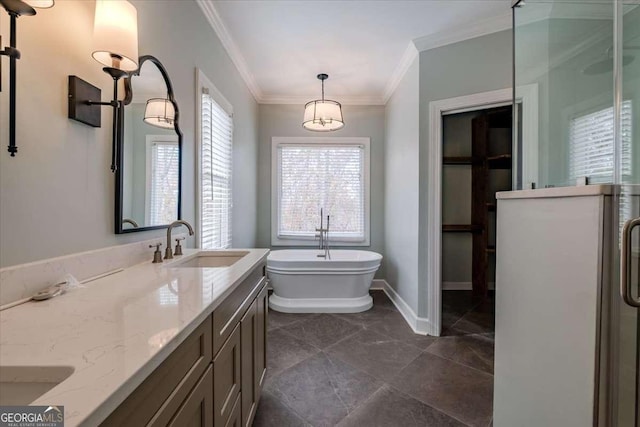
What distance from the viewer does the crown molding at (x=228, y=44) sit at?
2.27m

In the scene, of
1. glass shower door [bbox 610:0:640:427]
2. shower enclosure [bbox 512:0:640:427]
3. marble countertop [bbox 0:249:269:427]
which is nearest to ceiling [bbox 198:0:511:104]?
shower enclosure [bbox 512:0:640:427]

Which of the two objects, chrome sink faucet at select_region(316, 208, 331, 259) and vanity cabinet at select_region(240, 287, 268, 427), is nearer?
vanity cabinet at select_region(240, 287, 268, 427)

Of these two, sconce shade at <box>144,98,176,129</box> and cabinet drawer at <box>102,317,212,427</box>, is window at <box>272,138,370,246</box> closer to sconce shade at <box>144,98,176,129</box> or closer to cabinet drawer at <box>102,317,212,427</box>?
sconce shade at <box>144,98,176,129</box>

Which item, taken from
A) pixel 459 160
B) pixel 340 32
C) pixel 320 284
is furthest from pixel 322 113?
pixel 459 160

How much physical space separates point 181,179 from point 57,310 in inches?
48.1

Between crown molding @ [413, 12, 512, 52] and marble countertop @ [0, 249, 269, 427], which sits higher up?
crown molding @ [413, 12, 512, 52]

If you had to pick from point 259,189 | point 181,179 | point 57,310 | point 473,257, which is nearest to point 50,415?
point 57,310

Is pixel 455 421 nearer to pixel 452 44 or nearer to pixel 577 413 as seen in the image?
pixel 577 413

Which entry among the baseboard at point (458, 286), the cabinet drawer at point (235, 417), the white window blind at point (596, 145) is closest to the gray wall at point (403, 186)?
the baseboard at point (458, 286)

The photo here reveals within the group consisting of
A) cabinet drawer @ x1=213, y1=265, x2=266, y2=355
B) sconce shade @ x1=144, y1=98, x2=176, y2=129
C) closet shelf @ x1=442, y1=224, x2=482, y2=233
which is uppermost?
sconce shade @ x1=144, y1=98, x2=176, y2=129

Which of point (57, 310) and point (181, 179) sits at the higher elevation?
point (181, 179)

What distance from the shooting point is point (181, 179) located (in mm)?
1950

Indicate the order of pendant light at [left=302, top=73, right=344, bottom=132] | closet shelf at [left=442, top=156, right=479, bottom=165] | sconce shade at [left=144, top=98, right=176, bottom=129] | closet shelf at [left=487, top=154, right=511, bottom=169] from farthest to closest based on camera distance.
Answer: closet shelf at [left=442, top=156, right=479, bottom=165]
closet shelf at [left=487, top=154, right=511, bottom=169]
pendant light at [left=302, top=73, right=344, bottom=132]
sconce shade at [left=144, top=98, right=176, bottom=129]

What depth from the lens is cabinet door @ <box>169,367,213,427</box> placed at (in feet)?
2.54
